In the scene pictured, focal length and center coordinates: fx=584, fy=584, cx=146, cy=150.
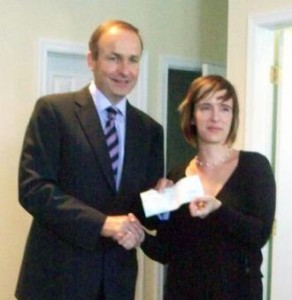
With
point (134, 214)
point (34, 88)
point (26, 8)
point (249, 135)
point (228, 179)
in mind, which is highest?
point (26, 8)

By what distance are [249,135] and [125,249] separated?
132 cm

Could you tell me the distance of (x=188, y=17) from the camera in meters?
4.14

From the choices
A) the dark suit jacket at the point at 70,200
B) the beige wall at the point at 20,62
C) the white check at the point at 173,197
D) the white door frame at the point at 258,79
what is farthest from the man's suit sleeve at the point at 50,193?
the white door frame at the point at 258,79

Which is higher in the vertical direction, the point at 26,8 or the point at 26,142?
the point at 26,8

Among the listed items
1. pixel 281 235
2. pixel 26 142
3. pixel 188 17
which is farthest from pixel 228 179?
pixel 188 17

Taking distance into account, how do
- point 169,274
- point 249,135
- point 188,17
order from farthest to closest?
1. point 188,17
2. point 249,135
3. point 169,274

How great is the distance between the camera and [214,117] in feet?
6.71

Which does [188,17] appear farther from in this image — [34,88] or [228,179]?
[228,179]

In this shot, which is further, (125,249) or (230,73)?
(230,73)

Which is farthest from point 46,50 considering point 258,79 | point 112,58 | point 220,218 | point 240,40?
point 220,218

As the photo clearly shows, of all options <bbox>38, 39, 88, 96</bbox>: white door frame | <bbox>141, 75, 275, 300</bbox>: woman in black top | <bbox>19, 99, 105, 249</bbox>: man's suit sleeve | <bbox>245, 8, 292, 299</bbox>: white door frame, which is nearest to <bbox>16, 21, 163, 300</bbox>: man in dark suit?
<bbox>19, 99, 105, 249</bbox>: man's suit sleeve

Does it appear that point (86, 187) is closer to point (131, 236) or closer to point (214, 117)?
point (131, 236)

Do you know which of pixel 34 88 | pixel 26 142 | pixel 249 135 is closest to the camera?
pixel 26 142

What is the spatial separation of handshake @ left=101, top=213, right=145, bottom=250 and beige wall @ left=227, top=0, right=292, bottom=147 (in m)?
1.35
